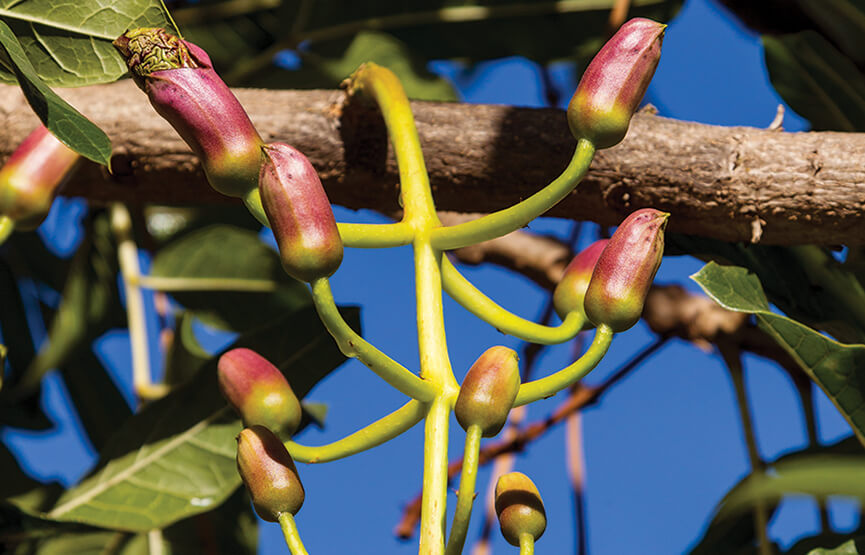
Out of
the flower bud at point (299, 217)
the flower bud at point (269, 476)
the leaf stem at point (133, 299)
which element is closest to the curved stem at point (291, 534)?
the flower bud at point (269, 476)

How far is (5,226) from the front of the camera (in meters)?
0.60

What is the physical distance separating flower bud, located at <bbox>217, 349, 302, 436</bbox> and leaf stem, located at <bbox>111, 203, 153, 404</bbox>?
499mm

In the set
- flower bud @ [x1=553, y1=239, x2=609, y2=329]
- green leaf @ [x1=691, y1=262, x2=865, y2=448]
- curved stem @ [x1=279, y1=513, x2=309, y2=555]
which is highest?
flower bud @ [x1=553, y1=239, x2=609, y2=329]

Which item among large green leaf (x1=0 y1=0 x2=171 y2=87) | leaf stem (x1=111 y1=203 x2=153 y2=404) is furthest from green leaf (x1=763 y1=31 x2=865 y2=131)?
leaf stem (x1=111 y1=203 x2=153 y2=404)

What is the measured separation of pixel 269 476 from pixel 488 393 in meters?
0.11

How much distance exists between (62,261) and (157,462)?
560 mm

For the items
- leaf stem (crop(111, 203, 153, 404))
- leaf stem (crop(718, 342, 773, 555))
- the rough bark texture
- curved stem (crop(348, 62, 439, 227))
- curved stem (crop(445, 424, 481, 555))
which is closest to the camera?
curved stem (crop(445, 424, 481, 555))

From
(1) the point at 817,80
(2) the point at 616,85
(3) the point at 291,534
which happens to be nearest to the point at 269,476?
(3) the point at 291,534

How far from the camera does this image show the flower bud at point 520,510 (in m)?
0.40

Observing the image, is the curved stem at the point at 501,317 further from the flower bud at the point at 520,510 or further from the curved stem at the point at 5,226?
the curved stem at the point at 5,226

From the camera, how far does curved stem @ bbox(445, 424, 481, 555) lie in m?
0.37

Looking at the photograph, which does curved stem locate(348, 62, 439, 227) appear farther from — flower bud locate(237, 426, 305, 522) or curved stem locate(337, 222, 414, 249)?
flower bud locate(237, 426, 305, 522)

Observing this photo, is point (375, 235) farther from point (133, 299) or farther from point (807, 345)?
point (133, 299)

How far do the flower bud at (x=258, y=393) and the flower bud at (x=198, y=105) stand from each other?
0.34 ft
